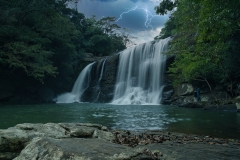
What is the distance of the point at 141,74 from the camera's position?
24.8m

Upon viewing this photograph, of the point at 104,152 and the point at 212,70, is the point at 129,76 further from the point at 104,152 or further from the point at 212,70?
the point at 104,152

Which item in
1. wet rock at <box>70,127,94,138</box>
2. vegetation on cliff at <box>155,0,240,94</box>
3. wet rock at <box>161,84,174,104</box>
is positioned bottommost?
wet rock at <box>70,127,94,138</box>

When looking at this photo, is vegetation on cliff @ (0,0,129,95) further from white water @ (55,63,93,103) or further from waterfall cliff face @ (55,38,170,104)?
waterfall cliff face @ (55,38,170,104)

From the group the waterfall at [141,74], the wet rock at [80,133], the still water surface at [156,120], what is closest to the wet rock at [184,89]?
the waterfall at [141,74]

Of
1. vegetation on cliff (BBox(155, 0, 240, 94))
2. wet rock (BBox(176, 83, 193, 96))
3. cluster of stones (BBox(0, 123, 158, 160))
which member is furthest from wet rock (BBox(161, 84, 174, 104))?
cluster of stones (BBox(0, 123, 158, 160))

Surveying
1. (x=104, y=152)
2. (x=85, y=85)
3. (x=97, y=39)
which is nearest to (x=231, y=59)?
(x=104, y=152)

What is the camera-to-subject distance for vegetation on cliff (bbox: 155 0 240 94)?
20.4 ft

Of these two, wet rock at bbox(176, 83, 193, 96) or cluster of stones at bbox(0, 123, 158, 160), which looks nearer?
cluster of stones at bbox(0, 123, 158, 160)

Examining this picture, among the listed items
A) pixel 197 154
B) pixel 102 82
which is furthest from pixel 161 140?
pixel 102 82

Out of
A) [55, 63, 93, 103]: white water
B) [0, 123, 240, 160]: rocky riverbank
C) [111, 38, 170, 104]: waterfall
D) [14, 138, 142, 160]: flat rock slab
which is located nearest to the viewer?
[14, 138, 142, 160]: flat rock slab

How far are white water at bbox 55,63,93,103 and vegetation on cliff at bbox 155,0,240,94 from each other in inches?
548

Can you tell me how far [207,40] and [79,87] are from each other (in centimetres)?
2194

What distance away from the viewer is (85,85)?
96.9 feet

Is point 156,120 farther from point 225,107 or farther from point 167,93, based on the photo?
point 167,93
